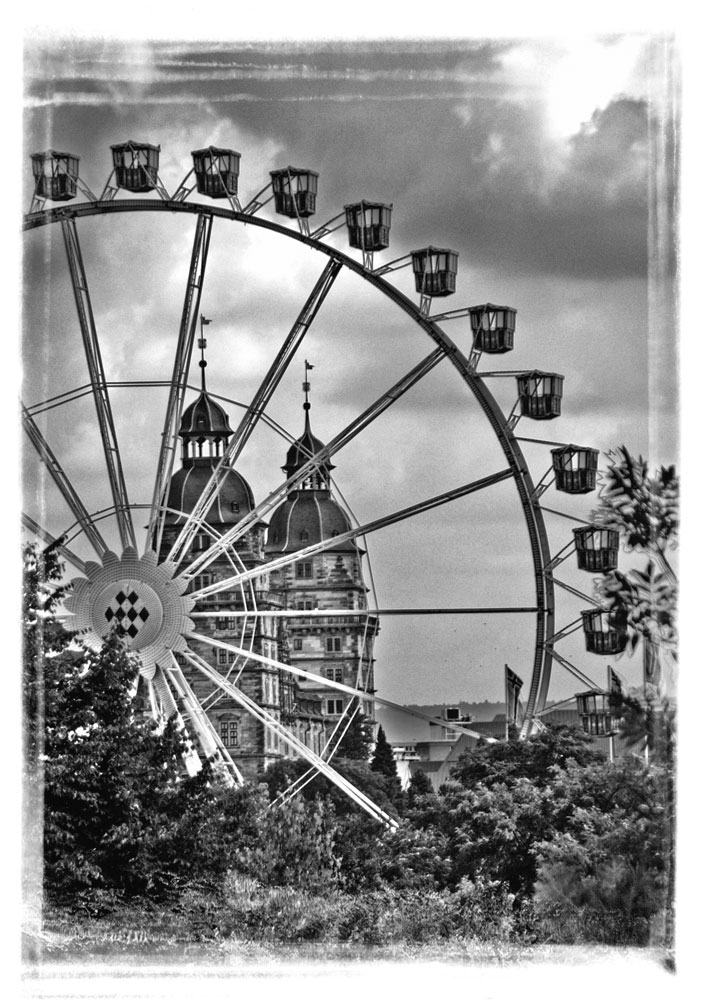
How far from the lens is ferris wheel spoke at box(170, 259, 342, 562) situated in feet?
36.2

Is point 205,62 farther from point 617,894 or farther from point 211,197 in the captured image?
point 617,894

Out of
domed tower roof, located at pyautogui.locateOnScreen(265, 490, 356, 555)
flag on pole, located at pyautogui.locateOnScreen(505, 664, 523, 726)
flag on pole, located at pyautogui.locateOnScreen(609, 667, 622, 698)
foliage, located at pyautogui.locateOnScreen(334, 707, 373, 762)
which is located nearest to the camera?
flag on pole, located at pyautogui.locateOnScreen(609, 667, 622, 698)

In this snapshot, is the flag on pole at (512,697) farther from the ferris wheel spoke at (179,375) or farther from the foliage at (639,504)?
the ferris wheel spoke at (179,375)

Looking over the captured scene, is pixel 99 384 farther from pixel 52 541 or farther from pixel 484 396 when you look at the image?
pixel 484 396

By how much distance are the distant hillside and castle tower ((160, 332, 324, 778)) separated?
23.3 inches

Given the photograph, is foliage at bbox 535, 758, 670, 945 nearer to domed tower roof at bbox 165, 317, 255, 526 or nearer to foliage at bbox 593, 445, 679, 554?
foliage at bbox 593, 445, 679, 554

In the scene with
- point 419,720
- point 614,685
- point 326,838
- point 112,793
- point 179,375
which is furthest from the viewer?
point 179,375

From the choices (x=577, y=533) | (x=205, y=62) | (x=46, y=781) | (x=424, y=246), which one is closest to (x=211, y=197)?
(x=424, y=246)

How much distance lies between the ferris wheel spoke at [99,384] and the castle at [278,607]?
39cm

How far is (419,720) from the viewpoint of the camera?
11000mm

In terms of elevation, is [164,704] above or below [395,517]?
below

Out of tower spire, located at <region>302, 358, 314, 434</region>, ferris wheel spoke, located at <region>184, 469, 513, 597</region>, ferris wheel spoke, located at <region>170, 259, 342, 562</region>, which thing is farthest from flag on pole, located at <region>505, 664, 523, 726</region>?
ferris wheel spoke, located at <region>170, 259, 342, 562</region>

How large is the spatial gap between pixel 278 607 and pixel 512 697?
2122 mm

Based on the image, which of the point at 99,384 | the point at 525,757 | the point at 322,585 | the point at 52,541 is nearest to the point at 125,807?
the point at 52,541
